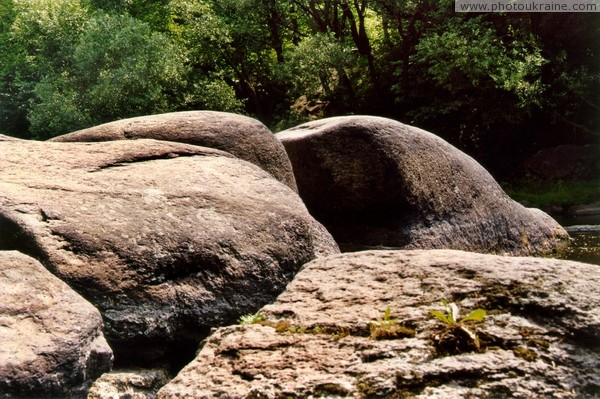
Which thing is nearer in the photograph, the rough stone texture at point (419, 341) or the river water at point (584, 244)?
the rough stone texture at point (419, 341)

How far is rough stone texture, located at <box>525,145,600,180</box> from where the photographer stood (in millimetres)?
23438

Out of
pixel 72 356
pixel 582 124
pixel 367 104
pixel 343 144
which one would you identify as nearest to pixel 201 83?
pixel 367 104

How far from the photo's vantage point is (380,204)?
1103cm

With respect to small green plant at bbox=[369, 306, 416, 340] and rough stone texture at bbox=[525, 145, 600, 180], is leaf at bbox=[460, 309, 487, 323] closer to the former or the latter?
small green plant at bbox=[369, 306, 416, 340]

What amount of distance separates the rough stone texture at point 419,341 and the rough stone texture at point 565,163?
64.7ft

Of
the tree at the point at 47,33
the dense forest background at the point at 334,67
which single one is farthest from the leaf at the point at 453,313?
the tree at the point at 47,33

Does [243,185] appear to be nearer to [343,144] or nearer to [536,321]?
[343,144]

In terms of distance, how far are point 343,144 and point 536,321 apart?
7.01m

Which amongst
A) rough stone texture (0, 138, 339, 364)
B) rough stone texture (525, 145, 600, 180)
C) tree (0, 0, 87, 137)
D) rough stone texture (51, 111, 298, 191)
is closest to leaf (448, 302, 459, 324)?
rough stone texture (0, 138, 339, 364)

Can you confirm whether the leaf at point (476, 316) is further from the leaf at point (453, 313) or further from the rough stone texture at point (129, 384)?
the rough stone texture at point (129, 384)

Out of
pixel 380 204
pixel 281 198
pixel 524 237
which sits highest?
pixel 281 198

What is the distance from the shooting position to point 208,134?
9.32 m

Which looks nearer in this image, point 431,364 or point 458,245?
point 431,364

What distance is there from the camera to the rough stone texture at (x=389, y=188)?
1090 centimetres
